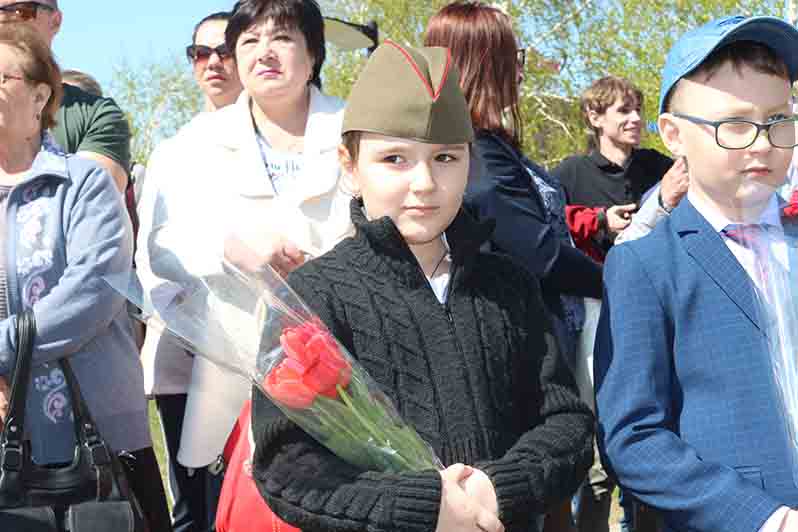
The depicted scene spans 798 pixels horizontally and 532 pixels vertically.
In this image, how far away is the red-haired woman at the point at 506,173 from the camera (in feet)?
10.6

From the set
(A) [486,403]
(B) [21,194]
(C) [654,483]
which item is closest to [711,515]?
(C) [654,483]

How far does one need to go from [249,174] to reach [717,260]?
176cm

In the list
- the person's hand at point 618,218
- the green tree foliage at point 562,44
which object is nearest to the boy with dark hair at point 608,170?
the person's hand at point 618,218

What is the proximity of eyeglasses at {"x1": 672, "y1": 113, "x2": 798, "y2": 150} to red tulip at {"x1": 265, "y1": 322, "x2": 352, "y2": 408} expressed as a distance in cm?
96

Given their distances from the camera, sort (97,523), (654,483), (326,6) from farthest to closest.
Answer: (326,6), (97,523), (654,483)

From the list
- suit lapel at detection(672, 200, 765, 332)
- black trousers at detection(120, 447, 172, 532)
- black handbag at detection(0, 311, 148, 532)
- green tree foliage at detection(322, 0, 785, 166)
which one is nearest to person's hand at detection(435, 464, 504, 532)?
suit lapel at detection(672, 200, 765, 332)

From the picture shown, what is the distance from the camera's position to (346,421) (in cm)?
220

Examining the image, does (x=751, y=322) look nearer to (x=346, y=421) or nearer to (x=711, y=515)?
(x=711, y=515)

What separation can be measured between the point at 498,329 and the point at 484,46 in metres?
1.28

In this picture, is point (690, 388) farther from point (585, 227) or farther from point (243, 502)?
point (585, 227)

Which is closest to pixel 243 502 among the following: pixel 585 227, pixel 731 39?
→ pixel 731 39

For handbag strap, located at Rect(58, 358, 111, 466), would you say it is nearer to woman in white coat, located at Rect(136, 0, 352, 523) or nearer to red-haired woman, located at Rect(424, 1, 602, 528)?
woman in white coat, located at Rect(136, 0, 352, 523)

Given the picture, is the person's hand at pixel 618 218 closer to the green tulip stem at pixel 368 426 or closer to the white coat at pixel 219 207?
the white coat at pixel 219 207

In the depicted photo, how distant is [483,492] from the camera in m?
2.18
